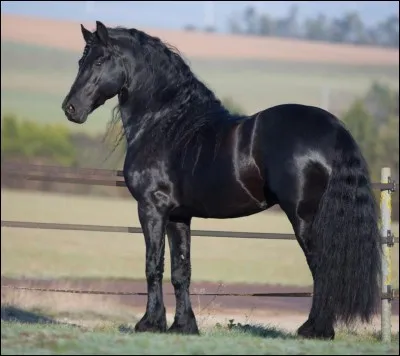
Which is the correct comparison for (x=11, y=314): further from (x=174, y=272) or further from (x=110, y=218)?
(x=110, y=218)

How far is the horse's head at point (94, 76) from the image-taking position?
7.65 m

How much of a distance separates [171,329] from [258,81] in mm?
22236

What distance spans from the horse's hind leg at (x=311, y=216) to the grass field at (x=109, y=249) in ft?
56.1

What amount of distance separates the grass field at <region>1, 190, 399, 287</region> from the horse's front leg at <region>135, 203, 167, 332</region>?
16.3 m

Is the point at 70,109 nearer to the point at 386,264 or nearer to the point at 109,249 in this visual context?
the point at 386,264

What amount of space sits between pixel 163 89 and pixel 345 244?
1868mm

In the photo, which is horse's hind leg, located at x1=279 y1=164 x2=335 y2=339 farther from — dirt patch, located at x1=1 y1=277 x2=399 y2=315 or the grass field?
the grass field

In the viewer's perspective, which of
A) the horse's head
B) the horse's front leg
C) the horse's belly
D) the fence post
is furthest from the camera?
the fence post

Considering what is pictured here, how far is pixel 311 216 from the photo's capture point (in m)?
6.99

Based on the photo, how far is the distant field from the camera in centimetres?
2773

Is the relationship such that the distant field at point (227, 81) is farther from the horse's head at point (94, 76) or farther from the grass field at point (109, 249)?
the horse's head at point (94, 76)

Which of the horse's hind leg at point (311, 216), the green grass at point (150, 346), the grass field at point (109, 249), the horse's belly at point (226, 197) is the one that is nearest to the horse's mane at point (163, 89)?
the horse's belly at point (226, 197)

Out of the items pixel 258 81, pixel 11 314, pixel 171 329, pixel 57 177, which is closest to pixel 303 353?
pixel 171 329

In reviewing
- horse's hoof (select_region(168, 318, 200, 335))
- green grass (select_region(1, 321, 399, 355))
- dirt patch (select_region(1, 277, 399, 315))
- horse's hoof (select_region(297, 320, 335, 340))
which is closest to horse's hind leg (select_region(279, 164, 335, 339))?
horse's hoof (select_region(297, 320, 335, 340))
